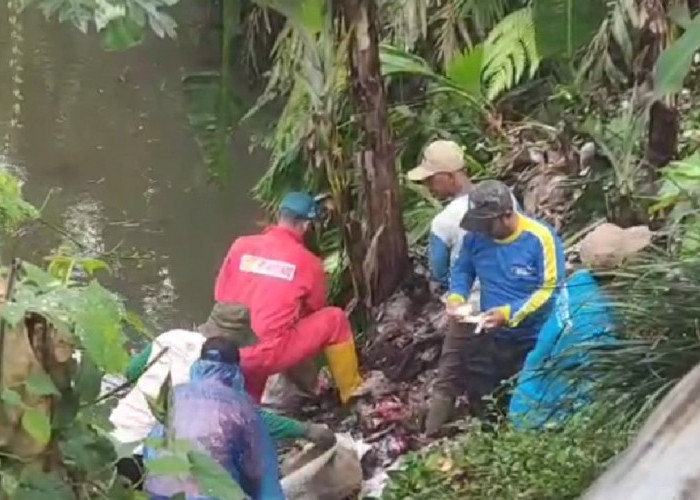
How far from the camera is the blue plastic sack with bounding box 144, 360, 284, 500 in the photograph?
14.3ft

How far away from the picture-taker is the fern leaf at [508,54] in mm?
7887

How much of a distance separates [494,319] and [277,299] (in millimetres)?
1228

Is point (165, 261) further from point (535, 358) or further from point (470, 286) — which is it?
point (535, 358)

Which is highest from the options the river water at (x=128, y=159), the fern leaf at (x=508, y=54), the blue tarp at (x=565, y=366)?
the fern leaf at (x=508, y=54)

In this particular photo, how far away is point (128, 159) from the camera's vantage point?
44.1 feet

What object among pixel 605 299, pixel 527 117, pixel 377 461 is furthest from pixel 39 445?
pixel 527 117

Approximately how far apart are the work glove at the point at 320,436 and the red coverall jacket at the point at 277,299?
994 mm

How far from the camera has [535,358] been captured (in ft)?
14.1

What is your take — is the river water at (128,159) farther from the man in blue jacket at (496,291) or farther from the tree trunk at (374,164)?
the man in blue jacket at (496,291)

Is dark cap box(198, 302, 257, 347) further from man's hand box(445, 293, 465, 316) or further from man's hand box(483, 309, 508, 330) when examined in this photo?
man's hand box(483, 309, 508, 330)

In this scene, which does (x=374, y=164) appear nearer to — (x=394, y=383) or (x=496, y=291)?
(x=394, y=383)

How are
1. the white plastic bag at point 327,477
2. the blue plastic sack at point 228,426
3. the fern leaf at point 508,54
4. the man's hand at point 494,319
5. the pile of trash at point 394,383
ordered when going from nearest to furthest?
1. the blue plastic sack at point 228,426
2. the white plastic bag at point 327,477
3. the man's hand at point 494,319
4. the pile of trash at point 394,383
5. the fern leaf at point 508,54

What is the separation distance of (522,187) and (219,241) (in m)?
4.31

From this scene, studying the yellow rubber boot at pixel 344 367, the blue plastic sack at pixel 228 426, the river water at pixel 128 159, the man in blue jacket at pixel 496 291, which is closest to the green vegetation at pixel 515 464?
the blue plastic sack at pixel 228 426
